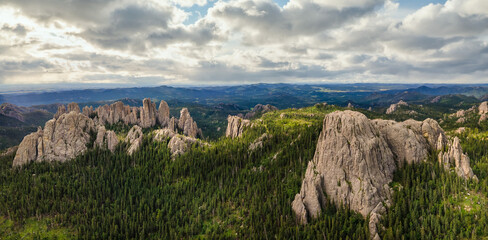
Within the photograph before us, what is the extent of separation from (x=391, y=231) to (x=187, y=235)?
74.8 meters

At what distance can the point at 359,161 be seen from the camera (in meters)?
87.6

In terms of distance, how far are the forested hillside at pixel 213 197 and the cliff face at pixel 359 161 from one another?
165 inches

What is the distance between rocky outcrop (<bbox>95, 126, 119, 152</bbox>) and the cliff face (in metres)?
134

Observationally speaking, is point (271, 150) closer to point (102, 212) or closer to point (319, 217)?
point (319, 217)

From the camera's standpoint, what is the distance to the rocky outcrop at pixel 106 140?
162 metres

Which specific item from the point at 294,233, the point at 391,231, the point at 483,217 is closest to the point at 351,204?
the point at 391,231

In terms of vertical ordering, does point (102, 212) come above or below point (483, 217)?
below

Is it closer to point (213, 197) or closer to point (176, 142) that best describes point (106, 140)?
point (176, 142)

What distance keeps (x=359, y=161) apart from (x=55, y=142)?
180 m

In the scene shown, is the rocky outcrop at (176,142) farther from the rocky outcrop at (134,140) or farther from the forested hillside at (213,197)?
the rocky outcrop at (134,140)

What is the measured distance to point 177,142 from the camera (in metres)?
159

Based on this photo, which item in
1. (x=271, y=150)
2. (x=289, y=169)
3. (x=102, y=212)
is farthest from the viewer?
(x=271, y=150)

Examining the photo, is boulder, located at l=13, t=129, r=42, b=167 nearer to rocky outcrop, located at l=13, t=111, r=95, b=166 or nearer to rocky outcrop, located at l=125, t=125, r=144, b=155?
rocky outcrop, located at l=13, t=111, r=95, b=166

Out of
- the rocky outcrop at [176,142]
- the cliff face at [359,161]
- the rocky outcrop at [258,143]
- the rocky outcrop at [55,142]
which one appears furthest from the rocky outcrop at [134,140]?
the cliff face at [359,161]
